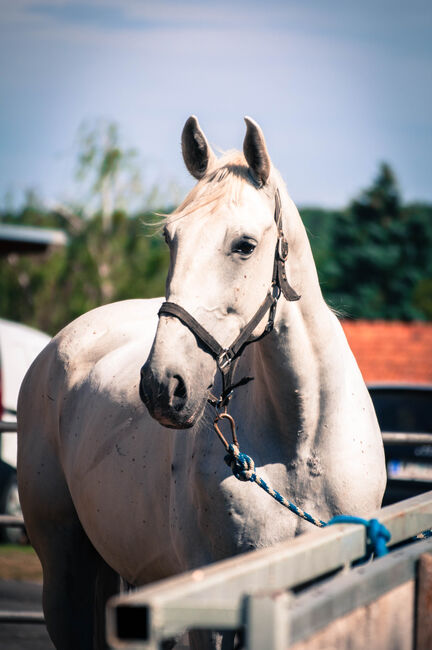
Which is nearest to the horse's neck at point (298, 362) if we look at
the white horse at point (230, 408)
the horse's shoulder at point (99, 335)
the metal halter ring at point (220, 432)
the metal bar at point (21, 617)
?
the white horse at point (230, 408)

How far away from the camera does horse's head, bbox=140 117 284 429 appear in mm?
2143

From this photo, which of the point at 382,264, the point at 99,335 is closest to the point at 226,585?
the point at 99,335

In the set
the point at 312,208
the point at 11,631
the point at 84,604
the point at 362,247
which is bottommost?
the point at 11,631

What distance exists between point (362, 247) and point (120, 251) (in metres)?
22.4

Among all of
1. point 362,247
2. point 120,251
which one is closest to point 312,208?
point 362,247

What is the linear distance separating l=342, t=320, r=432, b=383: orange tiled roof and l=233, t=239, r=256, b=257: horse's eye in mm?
20385

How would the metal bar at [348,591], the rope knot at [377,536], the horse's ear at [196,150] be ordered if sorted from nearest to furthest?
1. the metal bar at [348,591]
2. the rope knot at [377,536]
3. the horse's ear at [196,150]

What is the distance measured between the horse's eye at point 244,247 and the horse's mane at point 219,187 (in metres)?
0.13

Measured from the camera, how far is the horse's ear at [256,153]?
2404 mm

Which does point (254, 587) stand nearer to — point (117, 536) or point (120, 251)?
point (117, 536)

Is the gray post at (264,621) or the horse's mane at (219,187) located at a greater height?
the horse's mane at (219,187)

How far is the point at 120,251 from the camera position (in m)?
27.2

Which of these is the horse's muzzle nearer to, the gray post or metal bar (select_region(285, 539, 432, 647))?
metal bar (select_region(285, 539, 432, 647))

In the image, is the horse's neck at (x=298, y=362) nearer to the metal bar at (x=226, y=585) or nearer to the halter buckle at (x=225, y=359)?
the halter buckle at (x=225, y=359)
